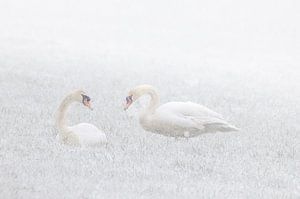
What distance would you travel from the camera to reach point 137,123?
1327 centimetres

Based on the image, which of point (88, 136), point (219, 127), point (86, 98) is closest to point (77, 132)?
point (88, 136)

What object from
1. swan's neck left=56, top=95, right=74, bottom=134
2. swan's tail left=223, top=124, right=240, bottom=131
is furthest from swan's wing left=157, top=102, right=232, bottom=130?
swan's neck left=56, top=95, right=74, bottom=134

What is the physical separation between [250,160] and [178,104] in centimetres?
168

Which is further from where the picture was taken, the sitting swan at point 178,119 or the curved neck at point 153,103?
the curved neck at point 153,103

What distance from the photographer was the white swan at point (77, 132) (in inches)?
414

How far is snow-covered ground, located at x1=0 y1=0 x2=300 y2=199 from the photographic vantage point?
8.54 meters

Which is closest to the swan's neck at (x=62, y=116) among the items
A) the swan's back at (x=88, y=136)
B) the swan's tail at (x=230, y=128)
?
the swan's back at (x=88, y=136)

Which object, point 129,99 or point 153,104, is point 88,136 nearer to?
point 129,99

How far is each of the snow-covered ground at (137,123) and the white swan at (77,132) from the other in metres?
0.18

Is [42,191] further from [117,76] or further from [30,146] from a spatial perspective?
[117,76]

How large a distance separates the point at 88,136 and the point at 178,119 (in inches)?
60.0

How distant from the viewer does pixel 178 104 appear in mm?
11609

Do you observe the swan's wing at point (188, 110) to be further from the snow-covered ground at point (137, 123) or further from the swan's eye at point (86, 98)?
the swan's eye at point (86, 98)

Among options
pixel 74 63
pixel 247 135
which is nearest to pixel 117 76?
pixel 74 63
